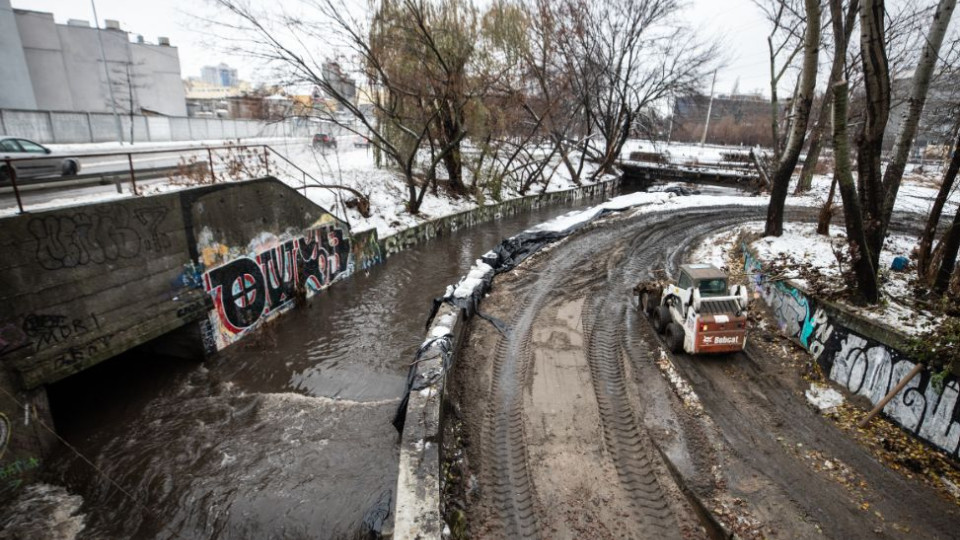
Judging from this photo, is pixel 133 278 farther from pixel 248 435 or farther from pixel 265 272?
pixel 248 435

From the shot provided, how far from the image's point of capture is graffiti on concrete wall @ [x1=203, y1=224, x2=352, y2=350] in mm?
10609

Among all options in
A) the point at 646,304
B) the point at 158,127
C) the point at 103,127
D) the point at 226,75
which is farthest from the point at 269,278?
the point at 226,75

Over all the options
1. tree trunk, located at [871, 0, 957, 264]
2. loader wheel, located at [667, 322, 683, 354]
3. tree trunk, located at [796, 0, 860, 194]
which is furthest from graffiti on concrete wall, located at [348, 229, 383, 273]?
tree trunk, located at [871, 0, 957, 264]

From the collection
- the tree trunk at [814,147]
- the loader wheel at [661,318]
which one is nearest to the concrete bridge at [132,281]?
the loader wheel at [661,318]

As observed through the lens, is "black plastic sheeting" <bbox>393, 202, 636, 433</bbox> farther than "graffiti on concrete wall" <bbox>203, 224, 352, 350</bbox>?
No

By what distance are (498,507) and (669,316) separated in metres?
6.12

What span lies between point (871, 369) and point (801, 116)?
872cm

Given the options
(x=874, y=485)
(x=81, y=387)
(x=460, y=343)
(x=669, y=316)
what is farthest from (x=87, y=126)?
(x=874, y=485)

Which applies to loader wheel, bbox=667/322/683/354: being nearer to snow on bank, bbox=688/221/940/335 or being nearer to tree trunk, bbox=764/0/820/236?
snow on bank, bbox=688/221/940/335

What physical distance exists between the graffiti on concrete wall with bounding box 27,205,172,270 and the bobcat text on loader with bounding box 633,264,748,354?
10697mm

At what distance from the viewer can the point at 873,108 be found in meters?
8.16

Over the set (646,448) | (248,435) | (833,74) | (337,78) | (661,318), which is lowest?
(248,435)

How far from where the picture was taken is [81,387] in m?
9.17

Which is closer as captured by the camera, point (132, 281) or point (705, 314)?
point (132, 281)
